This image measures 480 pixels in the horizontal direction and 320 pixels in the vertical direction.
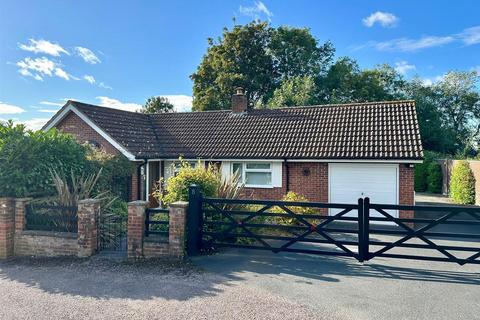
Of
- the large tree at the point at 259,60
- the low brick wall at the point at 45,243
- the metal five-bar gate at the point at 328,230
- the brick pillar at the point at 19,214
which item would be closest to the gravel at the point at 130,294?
the low brick wall at the point at 45,243

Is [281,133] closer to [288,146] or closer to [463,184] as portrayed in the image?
[288,146]

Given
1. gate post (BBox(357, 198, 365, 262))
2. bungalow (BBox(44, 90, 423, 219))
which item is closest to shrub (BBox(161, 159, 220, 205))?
gate post (BBox(357, 198, 365, 262))

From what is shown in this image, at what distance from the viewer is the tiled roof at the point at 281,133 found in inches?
500

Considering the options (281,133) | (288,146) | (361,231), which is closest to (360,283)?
(361,231)

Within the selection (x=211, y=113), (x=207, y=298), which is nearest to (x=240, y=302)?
(x=207, y=298)

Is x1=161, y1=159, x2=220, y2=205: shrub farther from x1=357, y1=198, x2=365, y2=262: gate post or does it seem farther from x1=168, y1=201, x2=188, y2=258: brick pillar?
x1=357, y1=198, x2=365, y2=262: gate post

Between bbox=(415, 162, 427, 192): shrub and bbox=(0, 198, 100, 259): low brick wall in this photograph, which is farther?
bbox=(415, 162, 427, 192): shrub

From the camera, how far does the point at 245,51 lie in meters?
31.1

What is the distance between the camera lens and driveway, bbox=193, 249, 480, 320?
4852mm

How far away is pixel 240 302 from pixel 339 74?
95.8 ft

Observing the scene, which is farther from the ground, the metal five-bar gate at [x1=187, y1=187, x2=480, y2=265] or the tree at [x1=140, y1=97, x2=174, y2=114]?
the tree at [x1=140, y1=97, x2=174, y2=114]

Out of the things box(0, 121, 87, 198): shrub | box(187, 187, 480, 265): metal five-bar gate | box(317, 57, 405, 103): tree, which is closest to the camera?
box(187, 187, 480, 265): metal five-bar gate

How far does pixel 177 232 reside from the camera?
7.00 metres

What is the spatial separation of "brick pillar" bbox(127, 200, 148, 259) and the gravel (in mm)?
317
